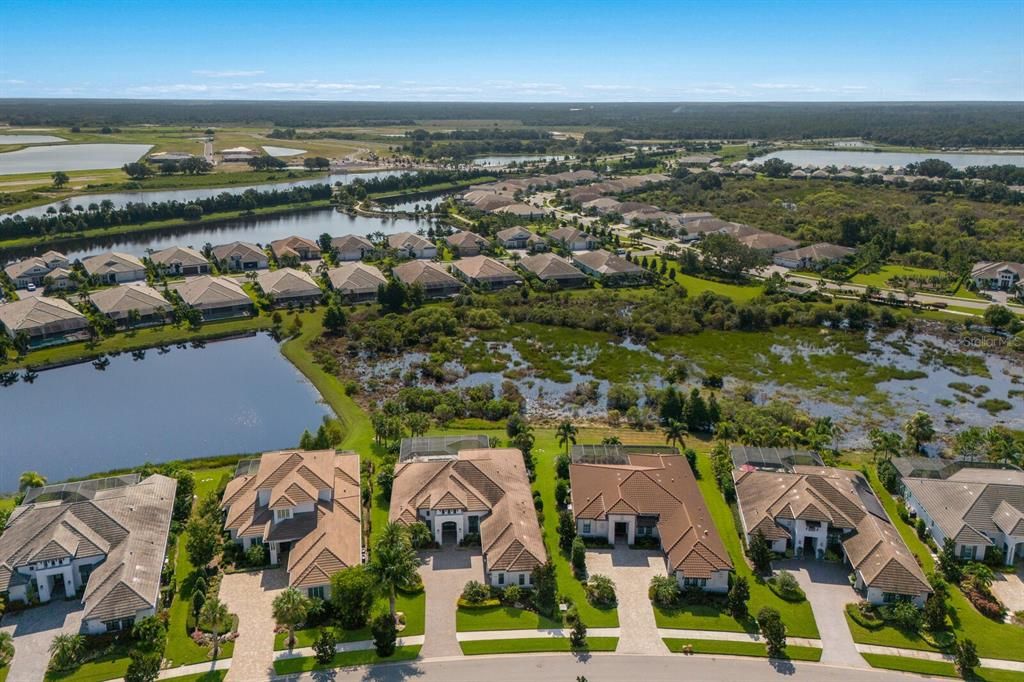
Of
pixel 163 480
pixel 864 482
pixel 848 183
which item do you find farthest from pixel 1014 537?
pixel 848 183

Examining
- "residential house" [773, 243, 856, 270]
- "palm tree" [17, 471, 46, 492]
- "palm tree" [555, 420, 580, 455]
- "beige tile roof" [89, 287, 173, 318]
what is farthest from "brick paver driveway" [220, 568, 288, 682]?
"residential house" [773, 243, 856, 270]

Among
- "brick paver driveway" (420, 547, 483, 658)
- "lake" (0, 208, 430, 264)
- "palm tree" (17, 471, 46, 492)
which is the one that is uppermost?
"lake" (0, 208, 430, 264)

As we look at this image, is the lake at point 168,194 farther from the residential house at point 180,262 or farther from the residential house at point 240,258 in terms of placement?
the residential house at point 240,258

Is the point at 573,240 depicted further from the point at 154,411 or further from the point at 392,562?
the point at 392,562

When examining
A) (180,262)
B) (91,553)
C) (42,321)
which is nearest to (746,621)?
(91,553)

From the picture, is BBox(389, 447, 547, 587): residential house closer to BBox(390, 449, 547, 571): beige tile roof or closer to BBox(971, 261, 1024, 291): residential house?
BBox(390, 449, 547, 571): beige tile roof
